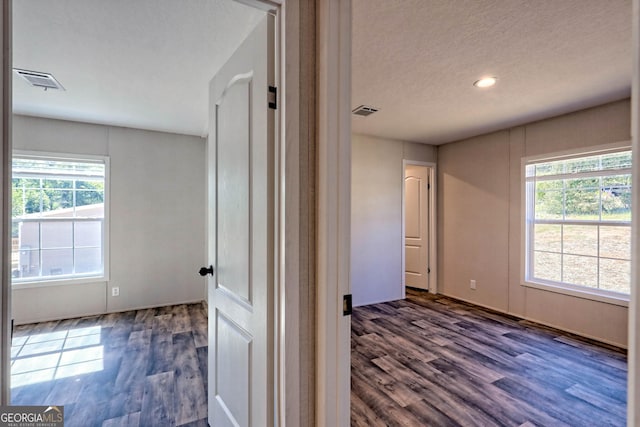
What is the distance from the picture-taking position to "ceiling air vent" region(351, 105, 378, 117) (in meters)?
3.06

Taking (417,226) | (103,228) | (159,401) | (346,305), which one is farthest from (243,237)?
(417,226)

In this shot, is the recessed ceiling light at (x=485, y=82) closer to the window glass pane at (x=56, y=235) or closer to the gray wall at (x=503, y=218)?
the gray wall at (x=503, y=218)

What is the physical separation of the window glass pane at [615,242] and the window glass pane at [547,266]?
0.43m

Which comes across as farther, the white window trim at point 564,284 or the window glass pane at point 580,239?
the window glass pane at point 580,239

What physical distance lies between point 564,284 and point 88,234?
5.75 metres

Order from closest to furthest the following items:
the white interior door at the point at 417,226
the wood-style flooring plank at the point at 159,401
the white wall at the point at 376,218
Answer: the wood-style flooring plank at the point at 159,401 → the white wall at the point at 376,218 → the white interior door at the point at 417,226

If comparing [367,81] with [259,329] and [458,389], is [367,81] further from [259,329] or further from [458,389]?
[458,389]

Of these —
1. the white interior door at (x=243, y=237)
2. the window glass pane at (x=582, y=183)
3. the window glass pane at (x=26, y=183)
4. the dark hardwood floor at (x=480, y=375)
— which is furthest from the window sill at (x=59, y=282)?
the window glass pane at (x=582, y=183)

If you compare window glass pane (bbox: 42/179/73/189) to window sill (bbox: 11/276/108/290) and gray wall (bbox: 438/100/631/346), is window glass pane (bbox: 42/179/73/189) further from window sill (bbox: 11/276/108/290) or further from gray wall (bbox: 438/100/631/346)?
gray wall (bbox: 438/100/631/346)

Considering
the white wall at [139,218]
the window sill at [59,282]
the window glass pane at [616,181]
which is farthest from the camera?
the white wall at [139,218]

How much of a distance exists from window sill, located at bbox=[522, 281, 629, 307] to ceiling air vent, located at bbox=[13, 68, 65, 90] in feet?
17.4

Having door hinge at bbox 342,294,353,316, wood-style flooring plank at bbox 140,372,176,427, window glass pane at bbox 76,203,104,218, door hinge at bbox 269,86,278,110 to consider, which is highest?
door hinge at bbox 269,86,278,110

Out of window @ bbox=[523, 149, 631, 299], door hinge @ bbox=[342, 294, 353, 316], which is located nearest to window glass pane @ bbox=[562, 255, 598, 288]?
window @ bbox=[523, 149, 631, 299]

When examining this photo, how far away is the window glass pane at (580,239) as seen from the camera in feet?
10.2
